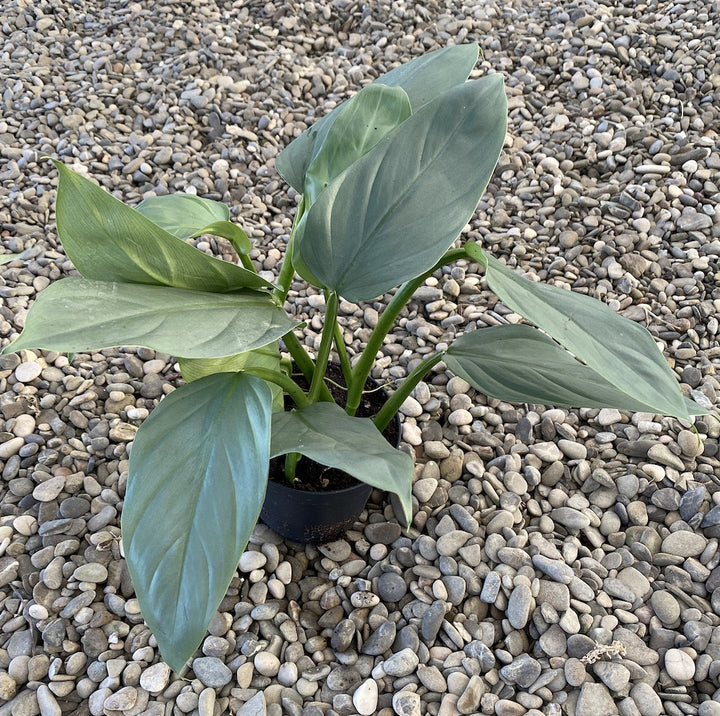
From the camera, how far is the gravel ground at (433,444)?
107 centimetres

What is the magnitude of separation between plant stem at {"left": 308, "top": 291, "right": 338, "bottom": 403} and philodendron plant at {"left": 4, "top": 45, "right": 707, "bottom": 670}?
0.28ft

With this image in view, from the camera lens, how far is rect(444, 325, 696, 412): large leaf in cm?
97

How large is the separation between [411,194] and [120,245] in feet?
1.09

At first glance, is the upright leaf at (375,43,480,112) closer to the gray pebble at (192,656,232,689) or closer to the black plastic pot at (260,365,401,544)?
the black plastic pot at (260,365,401,544)

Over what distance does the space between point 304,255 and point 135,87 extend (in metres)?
1.77

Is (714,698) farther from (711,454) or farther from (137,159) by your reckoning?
(137,159)

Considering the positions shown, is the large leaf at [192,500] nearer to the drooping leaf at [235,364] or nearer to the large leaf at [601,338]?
the drooping leaf at [235,364]

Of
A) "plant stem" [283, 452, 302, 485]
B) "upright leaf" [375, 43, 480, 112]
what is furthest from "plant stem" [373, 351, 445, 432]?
"upright leaf" [375, 43, 480, 112]

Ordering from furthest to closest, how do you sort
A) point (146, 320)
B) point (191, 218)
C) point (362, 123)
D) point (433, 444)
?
point (433, 444)
point (191, 218)
point (362, 123)
point (146, 320)

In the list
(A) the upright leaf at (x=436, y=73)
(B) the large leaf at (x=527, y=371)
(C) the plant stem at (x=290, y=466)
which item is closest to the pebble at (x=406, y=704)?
(C) the plant stem at (x=290, y=466)

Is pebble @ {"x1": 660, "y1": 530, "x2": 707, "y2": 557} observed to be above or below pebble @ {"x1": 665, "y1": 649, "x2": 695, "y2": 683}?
above

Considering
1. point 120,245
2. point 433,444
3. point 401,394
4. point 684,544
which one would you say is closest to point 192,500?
point 120,245

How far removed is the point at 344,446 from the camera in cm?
83

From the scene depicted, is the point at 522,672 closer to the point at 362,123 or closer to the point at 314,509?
the point at 314,509
